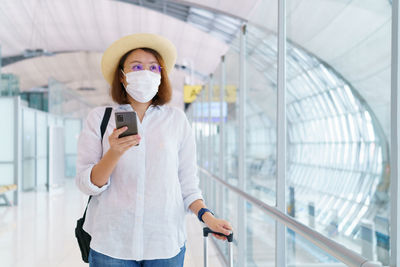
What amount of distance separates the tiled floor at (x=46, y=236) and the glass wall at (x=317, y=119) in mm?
594

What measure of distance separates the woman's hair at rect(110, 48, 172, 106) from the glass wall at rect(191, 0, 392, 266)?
0.92 m

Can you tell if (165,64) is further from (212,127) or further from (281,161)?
(212,127)

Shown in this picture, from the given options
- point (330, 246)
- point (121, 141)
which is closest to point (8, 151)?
point (121, 141)

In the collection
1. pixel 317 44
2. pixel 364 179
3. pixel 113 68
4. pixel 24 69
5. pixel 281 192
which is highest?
pixel 24 69

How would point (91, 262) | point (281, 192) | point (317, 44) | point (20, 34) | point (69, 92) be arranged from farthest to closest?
point (20, 34) < point (69, 92) < point (317, 44) < point (281, 192) < point (91, 262)

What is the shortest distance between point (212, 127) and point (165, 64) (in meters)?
5.18

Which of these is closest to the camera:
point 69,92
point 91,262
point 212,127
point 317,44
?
point 91,262

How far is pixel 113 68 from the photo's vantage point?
2.00 meters

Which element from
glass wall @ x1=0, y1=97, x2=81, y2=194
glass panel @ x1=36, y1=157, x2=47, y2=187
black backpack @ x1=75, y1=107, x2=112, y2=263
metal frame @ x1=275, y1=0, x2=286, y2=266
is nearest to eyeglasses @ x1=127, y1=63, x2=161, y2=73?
black backpack @ x1=75, y1=107, x2=112, y2=263

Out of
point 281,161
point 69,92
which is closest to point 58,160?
point 69,92

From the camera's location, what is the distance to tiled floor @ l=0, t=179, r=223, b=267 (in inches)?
206

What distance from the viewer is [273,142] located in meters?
6.56

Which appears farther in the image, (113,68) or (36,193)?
(36,193)

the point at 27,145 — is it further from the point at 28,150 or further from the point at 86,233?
the point at 86,233
